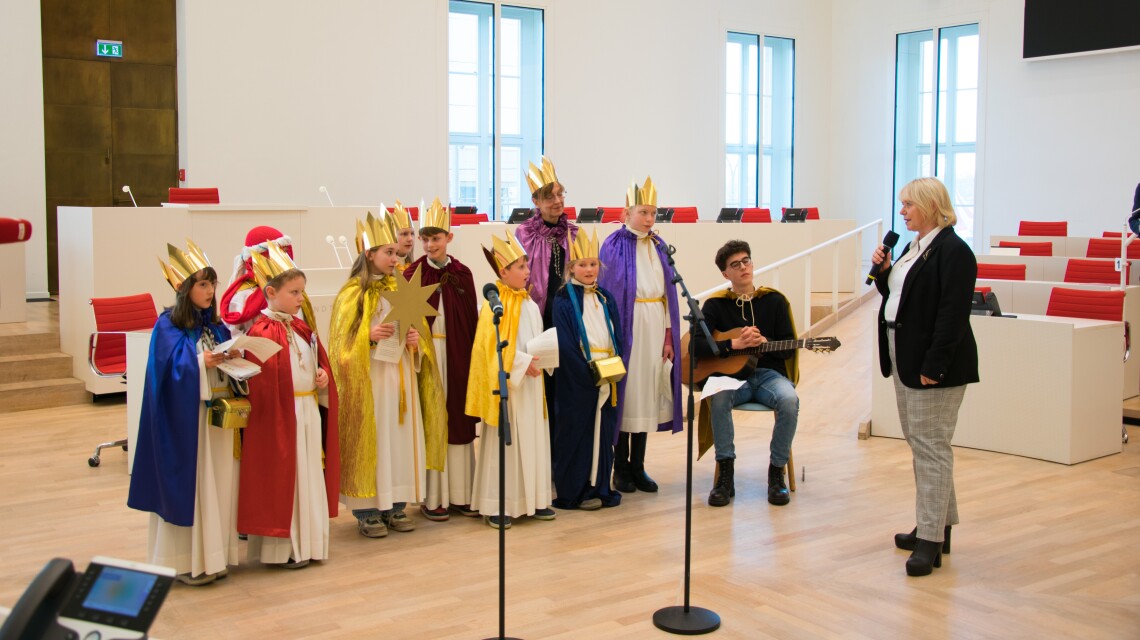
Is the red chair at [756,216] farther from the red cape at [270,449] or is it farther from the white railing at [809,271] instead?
the red cape at [270,449]

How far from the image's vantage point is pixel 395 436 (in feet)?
17.3

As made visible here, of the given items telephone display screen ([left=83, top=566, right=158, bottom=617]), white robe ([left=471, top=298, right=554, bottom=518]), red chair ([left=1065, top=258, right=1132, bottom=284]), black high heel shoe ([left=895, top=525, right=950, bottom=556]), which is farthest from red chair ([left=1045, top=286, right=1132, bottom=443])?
telephone display screen ([left=83, top=566, right=158, bottom=617])

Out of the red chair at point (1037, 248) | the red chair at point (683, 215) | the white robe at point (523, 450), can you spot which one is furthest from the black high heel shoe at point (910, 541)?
the red chair at point (683, 215)

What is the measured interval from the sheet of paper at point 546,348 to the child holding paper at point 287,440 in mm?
974

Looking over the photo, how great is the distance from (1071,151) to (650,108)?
5814 mm

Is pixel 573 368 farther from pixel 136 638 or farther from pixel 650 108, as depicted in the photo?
pixel 650 108

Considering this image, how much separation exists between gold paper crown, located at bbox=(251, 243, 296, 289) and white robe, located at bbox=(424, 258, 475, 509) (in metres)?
0.94

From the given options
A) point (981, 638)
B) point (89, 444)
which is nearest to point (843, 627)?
point (981, 638)

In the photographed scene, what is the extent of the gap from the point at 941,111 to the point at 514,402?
1298 cm

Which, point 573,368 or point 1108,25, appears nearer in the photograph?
point 573,368

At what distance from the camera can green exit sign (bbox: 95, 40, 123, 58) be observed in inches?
484

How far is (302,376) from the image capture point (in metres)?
4.71

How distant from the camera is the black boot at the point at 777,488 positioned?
19.0ft

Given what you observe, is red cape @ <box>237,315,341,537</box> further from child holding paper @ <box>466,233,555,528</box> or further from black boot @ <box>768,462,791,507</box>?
black boot @ <box>768,462,791,507</box>
